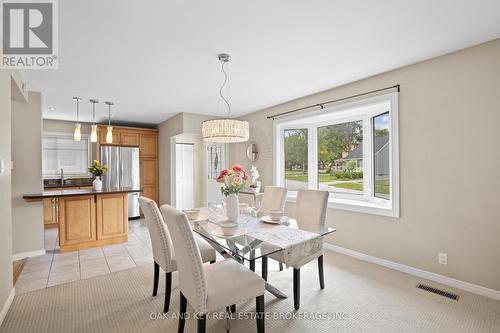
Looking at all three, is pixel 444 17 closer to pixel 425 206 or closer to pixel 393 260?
pixel 425 206

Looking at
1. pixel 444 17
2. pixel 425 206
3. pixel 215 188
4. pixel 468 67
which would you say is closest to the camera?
pixel 444 17

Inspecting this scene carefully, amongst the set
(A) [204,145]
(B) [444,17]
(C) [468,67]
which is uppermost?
(B) [444,17]

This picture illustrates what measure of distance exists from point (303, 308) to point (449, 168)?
2.06 metres

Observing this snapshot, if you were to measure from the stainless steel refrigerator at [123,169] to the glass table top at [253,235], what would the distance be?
3763 millimetres

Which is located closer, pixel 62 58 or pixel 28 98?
pixel 62 58

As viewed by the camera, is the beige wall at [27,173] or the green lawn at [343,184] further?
the beige wall at [27,173]

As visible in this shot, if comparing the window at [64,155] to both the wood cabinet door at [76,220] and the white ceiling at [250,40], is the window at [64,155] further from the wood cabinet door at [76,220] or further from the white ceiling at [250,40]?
the wood cabinet door at [76,220]

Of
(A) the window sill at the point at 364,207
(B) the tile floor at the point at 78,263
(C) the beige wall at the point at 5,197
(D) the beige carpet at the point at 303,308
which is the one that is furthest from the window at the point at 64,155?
(A) the window sill at the point at 364,207

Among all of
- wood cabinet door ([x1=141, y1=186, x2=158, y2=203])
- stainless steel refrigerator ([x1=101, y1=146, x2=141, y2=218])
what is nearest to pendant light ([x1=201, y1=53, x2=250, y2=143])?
stainless steel refrigerator ([x1=101, y1=146, x2=141, y2=218])

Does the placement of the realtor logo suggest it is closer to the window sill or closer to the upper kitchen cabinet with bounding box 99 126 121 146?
the upper kitchen cabinet with bounding box 99 126 121 146

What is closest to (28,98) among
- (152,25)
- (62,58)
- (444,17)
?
(62,58)

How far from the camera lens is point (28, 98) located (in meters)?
3.52

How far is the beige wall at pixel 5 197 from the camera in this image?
6.66ft

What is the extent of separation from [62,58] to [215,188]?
3897 mm
